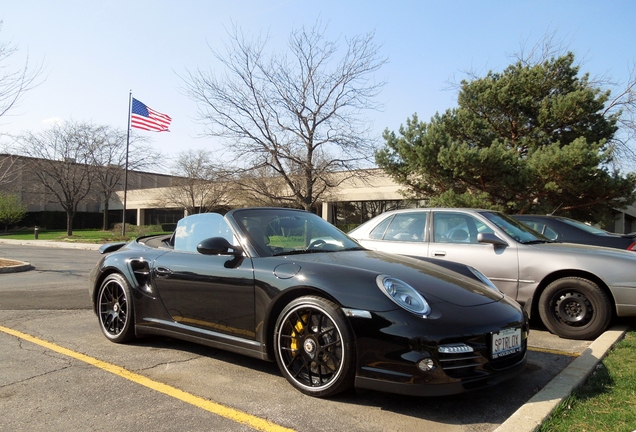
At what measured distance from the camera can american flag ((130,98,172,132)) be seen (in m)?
28.0

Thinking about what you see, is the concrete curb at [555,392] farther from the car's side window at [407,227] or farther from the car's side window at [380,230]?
the car's side window at [380,230]

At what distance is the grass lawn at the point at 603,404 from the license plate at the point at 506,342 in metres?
0.43

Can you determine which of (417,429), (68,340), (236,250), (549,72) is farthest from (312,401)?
(549,72)

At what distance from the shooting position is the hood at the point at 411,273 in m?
3.42

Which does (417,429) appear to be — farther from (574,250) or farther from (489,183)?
(489,183)

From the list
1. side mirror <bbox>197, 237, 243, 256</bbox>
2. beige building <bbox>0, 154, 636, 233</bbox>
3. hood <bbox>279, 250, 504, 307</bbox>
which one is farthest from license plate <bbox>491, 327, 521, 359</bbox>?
beige building <bbox>0, 154, 636, 233</bbox>

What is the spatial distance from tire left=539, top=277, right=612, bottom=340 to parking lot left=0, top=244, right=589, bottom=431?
0.24 metres

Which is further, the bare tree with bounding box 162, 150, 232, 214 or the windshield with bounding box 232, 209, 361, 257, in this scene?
the bare tree with bounding box 162, 150, 232, 214

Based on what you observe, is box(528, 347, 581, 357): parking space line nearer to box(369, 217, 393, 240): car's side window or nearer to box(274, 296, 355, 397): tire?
box(274, 296, 355, 397): tire

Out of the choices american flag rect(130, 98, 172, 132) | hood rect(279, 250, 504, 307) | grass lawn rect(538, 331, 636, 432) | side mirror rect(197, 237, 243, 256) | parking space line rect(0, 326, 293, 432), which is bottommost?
parking space line rect(0, 326, 293, 432)

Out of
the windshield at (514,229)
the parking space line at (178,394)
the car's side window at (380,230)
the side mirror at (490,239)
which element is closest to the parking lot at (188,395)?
the parking space line at (178,394)

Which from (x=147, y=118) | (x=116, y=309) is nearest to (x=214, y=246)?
(x=116, y=309)

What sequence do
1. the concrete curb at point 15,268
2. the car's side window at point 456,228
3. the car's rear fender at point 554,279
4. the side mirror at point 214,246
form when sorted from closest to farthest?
the side mirror at point 214,246 < the car's rear fender at point 554,279 < the car's side window at point 456,228 < the concrete curb at point 15,268

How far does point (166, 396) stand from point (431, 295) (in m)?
1.95
